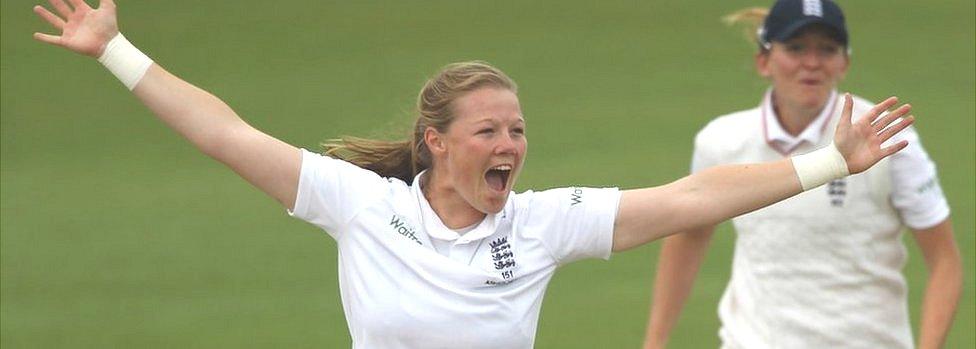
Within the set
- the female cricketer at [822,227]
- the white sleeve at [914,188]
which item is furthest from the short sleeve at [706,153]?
the white sleeve at [914,188]

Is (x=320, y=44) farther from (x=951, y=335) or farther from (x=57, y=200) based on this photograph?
(x=951, y=335)

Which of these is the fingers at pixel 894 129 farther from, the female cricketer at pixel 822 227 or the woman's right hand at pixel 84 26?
the woman's right hand at pixel 84 26

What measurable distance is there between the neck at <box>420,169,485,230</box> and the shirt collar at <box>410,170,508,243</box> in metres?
0.02

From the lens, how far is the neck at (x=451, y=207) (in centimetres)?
491

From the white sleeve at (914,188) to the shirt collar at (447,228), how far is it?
1.62m

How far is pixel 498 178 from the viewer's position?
4.88 meters

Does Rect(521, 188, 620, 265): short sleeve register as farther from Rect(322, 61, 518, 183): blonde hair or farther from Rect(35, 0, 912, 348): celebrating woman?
Rect(322, 61, 518, 183): blonde hair

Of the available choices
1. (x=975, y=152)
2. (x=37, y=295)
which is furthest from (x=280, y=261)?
(x=975, y=152)

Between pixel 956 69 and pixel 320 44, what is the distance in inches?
178

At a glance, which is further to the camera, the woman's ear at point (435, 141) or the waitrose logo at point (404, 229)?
the woman's ear at point (435, 141)

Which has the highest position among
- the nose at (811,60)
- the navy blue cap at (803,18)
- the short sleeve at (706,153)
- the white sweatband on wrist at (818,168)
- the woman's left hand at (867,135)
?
the navy blue cap at (803,18)

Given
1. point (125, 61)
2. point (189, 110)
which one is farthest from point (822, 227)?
point (125, 61)

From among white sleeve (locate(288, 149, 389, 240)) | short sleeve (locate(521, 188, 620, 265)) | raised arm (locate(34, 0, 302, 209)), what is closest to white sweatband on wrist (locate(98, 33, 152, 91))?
raised arm (locate(34, 0, 302, 209))

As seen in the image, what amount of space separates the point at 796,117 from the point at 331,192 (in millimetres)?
2007
